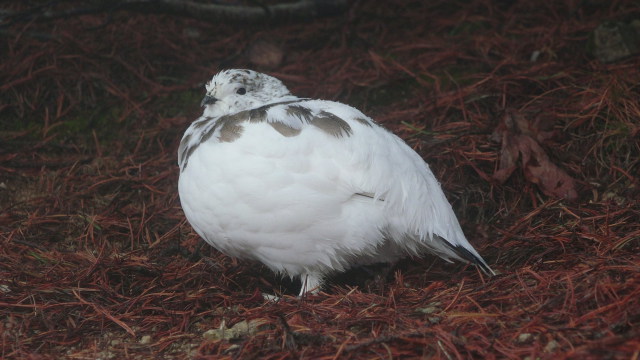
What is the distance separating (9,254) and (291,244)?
4.97 feet

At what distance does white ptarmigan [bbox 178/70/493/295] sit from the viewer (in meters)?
2.81

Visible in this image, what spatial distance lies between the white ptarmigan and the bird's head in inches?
11.9

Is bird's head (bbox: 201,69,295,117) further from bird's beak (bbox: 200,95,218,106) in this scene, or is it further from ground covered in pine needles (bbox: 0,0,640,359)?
ground covered in pine needles (bbox: 0,0,640,359)

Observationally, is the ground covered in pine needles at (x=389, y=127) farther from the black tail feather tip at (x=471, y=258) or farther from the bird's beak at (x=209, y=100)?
the bird's beak at (x=209, y=100)

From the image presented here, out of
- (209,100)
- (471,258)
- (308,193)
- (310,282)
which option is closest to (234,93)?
(209,100)

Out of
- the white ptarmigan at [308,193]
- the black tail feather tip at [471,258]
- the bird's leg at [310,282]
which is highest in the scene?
the white ptarmigan at [308,193]

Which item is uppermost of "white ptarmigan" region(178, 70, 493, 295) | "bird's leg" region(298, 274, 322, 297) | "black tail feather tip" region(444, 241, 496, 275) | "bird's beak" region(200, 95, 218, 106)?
"bird's beak" region(200, 95, 218, 106)

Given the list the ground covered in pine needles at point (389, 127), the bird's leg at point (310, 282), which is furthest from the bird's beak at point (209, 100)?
the bird's leg at point (310, 282)

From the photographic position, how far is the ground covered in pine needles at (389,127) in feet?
8.19

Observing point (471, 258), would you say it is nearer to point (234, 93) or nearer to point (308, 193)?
point (308, 193)

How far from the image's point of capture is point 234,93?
11.4ft

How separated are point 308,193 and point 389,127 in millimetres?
1596

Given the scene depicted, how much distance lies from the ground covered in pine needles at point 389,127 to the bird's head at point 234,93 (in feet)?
2.46

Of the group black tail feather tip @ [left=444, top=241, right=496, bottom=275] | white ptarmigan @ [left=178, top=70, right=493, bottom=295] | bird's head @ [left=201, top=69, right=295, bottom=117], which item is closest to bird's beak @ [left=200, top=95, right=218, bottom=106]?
bird's head @ [left=201, top=69, right=295, bottom=117]
